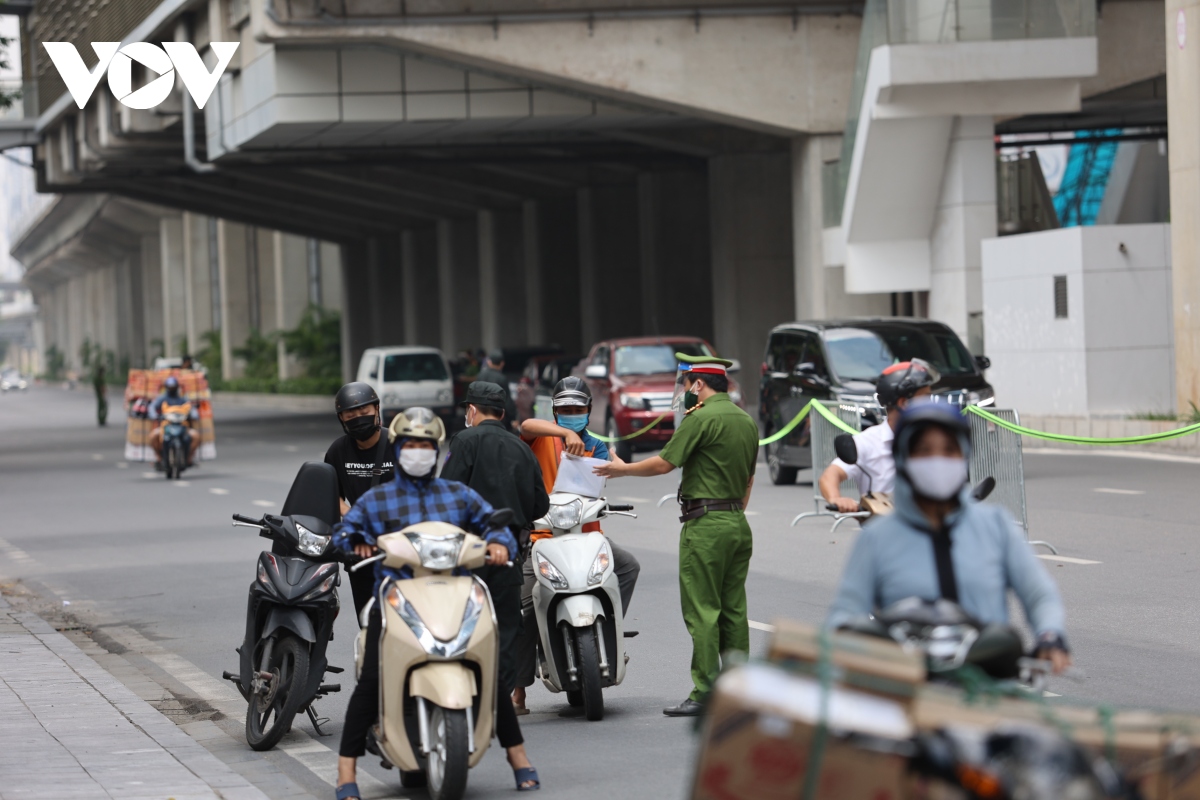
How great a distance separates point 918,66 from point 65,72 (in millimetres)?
30541

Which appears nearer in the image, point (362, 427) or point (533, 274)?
point (362, 427)

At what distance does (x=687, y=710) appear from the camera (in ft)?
26.8

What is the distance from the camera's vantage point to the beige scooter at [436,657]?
6297 millimetres

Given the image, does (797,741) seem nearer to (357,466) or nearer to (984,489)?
(984,489)

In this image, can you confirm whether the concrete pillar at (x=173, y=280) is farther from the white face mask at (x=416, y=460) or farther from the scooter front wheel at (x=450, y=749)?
the scooter front wheel at (x=450, y=749)

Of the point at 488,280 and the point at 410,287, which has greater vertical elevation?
the point at 410,287

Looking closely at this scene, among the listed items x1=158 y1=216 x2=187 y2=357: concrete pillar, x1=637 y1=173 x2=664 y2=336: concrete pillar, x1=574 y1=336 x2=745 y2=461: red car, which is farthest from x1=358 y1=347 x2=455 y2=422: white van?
x1=158 y1=216 x2=187 y2=357: concrete pillar

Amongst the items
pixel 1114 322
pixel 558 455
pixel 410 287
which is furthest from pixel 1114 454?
pixel 410 287

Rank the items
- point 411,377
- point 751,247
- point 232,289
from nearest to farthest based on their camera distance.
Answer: point 411,377, point 751,247, point 232,289

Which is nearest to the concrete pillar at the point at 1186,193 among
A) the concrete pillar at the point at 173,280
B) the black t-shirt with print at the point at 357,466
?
the black t-shirt with print at the point at 357,466

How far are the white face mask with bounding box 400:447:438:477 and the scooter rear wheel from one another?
1467 mm

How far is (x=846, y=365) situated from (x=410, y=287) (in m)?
48.2

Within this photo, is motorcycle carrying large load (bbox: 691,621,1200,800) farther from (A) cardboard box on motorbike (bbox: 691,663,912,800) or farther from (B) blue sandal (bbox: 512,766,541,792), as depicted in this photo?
(B) blue sandal (bbox: 512,766,541,792)

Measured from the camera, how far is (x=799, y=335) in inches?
837
